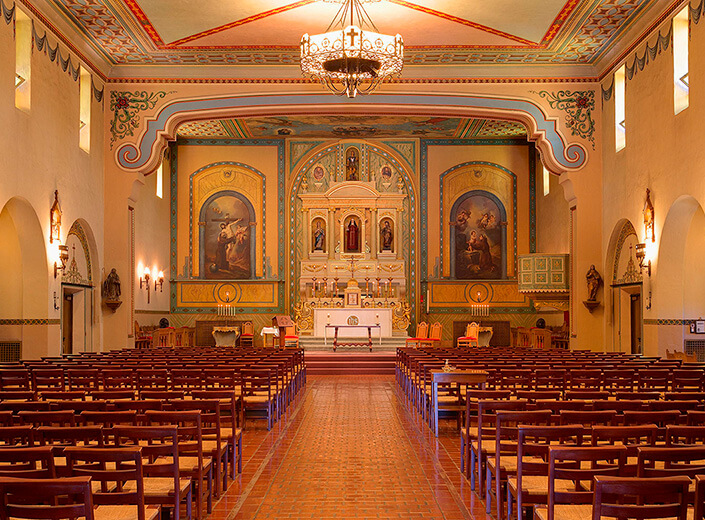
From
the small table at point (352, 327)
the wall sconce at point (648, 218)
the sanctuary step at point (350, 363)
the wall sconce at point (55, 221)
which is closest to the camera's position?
the wall sconce at point (55, 221)

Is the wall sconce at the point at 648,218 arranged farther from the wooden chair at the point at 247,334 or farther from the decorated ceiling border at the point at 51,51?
the wooden chair at the point at 247,334

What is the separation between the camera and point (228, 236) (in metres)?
27.2

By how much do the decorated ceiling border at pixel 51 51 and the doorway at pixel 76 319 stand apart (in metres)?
5.00

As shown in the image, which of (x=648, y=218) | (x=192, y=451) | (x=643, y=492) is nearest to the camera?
(x=643, y=492)

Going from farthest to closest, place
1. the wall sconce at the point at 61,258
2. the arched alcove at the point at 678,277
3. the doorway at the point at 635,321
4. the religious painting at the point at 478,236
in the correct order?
the religious painting at the point at 478,236 < the doorway at the point at 635,321 < the wall sconce at the point at 61,258 < the arched alcove at the point at 678,277

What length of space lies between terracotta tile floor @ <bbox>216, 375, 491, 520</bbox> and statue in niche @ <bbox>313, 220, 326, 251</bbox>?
49.8 feet

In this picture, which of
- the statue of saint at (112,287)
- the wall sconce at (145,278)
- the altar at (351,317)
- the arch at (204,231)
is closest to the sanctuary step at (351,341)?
the altar at (351,317)

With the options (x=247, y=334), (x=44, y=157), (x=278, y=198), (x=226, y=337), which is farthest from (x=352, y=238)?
(x=44, y=157)

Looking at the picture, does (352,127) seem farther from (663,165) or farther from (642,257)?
(663,165)

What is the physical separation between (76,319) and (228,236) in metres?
9.97

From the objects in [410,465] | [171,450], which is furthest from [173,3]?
[171,450]

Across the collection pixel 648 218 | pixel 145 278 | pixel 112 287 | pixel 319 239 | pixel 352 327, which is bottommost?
pixel 352 327

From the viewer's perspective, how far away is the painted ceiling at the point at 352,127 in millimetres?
24672

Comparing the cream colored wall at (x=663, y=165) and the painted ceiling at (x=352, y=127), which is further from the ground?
the painted ceiling at (x=352, y=127)
